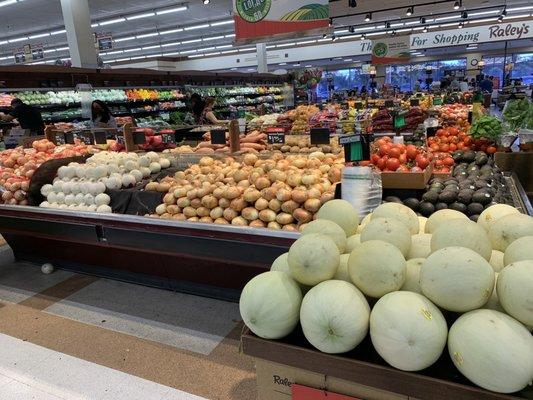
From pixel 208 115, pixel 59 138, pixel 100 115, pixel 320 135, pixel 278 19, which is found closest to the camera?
pixel 320 135

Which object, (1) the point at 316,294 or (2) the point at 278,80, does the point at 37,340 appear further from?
(2) the point at 278,80

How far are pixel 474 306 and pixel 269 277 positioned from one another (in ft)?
1.85

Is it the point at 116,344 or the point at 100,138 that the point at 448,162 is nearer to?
the point at 116,344

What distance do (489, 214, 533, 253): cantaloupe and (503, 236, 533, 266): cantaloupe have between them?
0.14 meters

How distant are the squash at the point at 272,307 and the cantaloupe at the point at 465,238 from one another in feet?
1.53

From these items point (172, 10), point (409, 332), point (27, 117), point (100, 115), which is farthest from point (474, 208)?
point (172, 10)

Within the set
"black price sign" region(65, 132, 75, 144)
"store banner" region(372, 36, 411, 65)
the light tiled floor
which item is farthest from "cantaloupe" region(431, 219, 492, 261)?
"store banner" region(372, 36, 411, 65)

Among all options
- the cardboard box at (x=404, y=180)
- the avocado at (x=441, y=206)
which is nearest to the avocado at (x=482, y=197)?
the avocado at (x=441, y=206)

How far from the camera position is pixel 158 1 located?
14.4 m

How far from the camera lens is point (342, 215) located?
61.7 inches

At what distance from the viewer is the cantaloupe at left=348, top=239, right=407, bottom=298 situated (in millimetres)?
1137

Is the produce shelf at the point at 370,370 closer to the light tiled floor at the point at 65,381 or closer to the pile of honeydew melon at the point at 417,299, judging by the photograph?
the pile of honeydew melon at the point at 417,299

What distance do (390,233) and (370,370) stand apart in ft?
1.42

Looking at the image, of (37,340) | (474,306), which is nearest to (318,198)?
(474,306)
